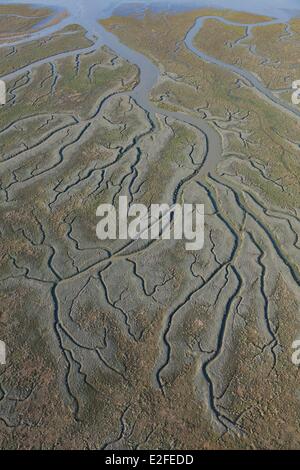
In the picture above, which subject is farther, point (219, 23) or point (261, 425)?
point (219, 23)

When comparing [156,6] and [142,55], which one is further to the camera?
[156,6]

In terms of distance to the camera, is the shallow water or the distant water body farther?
the distant water body

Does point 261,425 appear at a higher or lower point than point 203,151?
lower

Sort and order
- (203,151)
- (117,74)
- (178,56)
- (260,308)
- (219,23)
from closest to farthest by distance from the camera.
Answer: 1. (260,308)
2. (203,151)
3. (117,74)
4. (178,56)
5. (219,23)

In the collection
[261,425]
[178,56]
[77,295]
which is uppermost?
[178,56]

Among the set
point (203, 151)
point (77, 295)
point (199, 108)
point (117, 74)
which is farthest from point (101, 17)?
point (77, 295)

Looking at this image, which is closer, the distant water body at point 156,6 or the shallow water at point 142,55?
the shallow water at point 142,55

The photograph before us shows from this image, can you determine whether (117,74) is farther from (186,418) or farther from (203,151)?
(186,418)

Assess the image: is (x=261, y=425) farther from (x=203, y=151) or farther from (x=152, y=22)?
A: (x=152, y=22)

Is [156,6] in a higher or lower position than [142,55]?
higher

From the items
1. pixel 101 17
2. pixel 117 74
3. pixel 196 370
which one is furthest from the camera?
pixel 101 17
